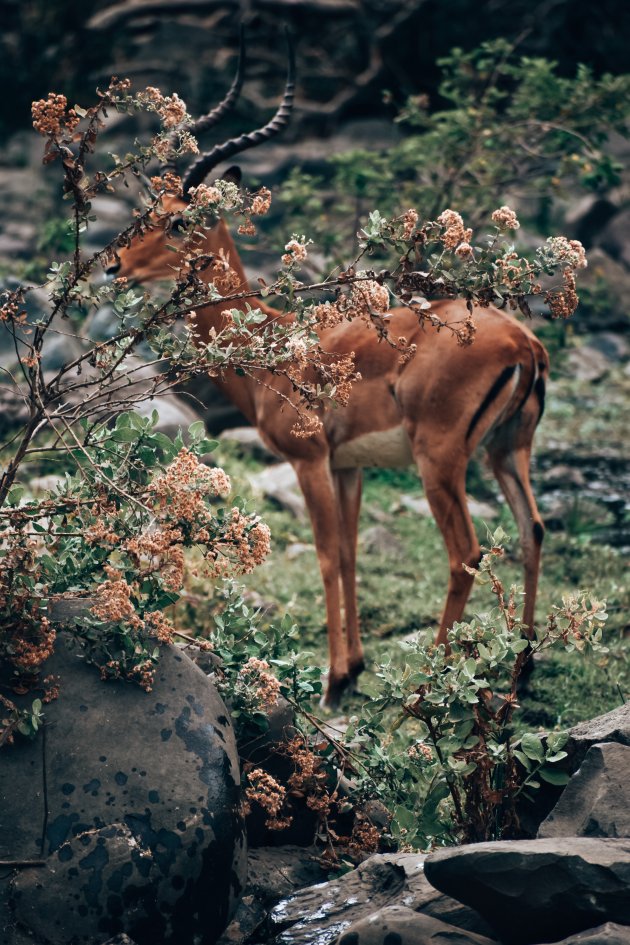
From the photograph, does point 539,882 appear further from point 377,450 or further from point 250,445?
point 250,445

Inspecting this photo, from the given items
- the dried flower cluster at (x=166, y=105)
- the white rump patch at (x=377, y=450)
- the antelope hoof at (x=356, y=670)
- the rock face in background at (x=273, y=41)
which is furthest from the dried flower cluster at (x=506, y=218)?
the rock face in background at (x=273, y=41)

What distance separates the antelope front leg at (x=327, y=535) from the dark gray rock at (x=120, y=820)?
2136 mm

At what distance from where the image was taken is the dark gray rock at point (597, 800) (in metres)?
3.23

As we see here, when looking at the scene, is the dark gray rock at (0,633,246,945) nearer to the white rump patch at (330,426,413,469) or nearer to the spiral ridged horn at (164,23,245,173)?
the white rump patch at (330,426,413,469)

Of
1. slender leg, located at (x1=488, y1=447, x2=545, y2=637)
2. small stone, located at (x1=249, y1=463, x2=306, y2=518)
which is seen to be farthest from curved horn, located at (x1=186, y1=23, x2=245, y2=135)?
small stone, located at (x1=249, y1=463, x2=306, y2=518)

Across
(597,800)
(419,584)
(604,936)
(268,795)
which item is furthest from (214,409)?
(604,936)

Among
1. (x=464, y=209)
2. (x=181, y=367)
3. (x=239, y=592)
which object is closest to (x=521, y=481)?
(x=239, y=592)

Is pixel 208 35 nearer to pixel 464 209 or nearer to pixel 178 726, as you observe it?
pixel 464 209

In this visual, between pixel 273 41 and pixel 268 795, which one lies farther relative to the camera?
pixel 273 41

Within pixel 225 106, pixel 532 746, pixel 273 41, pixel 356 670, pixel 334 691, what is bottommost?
pixel 532 746

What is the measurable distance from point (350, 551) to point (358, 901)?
291cm

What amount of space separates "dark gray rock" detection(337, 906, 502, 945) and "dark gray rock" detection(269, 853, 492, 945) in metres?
0.11

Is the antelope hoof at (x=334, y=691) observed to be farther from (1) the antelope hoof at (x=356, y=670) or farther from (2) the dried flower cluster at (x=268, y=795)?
(2) the dried flower cluster at (x=268, y=795)

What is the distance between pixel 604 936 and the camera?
272 centimetres
